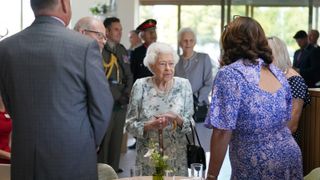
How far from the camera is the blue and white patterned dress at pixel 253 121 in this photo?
2.61 m

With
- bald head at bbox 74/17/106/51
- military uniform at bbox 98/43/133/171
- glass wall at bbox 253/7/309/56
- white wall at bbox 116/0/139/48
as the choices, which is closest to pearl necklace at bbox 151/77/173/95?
bald head at bbox 74/17/106/51

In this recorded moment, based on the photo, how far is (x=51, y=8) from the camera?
218 centimetres

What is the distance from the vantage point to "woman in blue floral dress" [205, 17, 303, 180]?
262 cm

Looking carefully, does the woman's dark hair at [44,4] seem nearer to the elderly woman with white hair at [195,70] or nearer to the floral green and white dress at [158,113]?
the floral green and white dress at [158,113]

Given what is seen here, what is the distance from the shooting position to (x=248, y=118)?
104 inches

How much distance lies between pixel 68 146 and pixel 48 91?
24 cm

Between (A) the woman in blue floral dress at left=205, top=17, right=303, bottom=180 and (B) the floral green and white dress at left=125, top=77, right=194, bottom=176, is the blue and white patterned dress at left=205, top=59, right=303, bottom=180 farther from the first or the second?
(B) the floral green and white dress at left=125, top=77, right=194, bottom=176

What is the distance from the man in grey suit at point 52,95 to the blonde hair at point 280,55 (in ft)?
4.85

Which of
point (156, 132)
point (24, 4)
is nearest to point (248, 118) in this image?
point (156, 132)

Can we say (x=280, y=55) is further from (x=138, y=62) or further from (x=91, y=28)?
(x=138, y=62)

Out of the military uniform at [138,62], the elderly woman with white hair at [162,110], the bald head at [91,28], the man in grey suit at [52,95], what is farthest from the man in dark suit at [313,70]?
the man in grey suit at [52,95]

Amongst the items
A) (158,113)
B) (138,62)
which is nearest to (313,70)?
(138,62)

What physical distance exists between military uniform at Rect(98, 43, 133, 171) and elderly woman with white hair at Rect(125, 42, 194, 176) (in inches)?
50.4

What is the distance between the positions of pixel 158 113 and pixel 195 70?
2121 millimetres
